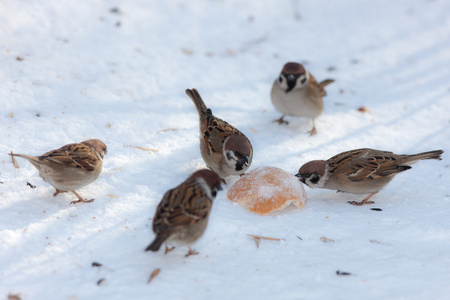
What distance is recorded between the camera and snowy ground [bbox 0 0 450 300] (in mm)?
3162

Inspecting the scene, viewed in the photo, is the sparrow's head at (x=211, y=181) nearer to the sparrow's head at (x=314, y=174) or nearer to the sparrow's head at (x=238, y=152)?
the sparrow's head at (x=238, y=152)

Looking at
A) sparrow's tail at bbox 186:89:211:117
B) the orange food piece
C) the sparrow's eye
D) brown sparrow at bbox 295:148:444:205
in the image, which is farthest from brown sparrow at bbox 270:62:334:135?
the orange food piece

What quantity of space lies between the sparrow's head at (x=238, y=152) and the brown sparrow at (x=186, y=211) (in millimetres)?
907

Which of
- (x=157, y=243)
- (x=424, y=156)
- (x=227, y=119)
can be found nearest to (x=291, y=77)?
(x=227, y=119)

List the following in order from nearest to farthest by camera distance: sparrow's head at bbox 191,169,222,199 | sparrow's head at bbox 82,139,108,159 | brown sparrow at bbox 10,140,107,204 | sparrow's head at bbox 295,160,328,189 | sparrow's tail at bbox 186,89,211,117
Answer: sparrow's head at bbox 191,169,222,199 → brown sparrow at bbox 10,140,107,204 → sparrow's head at bbox 82,139,108,159 → sparrow's head at bbox 295,160,328,189 → sparrow's tail at bbox 186,89,211,117

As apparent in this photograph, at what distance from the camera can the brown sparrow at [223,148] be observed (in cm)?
434

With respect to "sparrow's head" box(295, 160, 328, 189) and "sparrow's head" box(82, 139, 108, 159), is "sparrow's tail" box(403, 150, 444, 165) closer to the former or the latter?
"sparrow's head" box(295, 160, 328, 189)

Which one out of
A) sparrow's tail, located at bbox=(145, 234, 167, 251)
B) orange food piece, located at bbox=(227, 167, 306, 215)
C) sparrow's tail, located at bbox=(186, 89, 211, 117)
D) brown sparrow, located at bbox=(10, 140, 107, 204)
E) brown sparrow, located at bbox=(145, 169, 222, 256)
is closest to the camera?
sparrow's tail, located at bbox=(145, 234, 167, 251)

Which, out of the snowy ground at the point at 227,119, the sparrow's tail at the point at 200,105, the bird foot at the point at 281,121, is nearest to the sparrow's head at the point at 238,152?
the snowy ground at the point at 227,119

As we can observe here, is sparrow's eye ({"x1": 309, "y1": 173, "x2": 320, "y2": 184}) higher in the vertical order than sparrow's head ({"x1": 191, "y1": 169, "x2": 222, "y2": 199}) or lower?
lower

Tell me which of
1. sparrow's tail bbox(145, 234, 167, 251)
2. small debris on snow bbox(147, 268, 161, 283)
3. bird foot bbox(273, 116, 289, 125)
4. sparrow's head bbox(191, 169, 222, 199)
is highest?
sparrow's head bbox(191, 169, 222, 199)

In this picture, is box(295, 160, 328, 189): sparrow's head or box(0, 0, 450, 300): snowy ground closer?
box(0, 0, 450, 300): snowy ground

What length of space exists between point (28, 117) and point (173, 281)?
2.80m

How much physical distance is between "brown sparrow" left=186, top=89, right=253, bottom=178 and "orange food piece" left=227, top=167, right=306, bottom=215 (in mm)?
204
